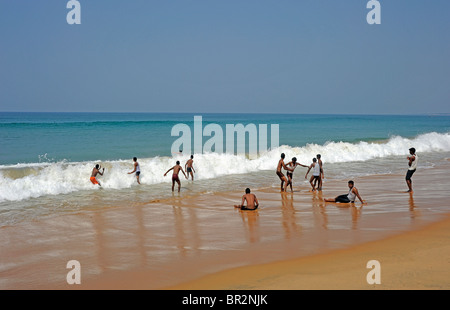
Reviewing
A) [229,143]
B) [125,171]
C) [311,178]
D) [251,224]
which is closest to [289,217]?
[251,224]

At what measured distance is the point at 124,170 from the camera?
19.4 meters

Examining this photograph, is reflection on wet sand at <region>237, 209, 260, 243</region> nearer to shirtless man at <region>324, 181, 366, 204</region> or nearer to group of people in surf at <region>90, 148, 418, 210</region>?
group of people in surf at <region>90, 148, 418, 210</region>

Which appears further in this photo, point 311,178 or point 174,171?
point 174,171

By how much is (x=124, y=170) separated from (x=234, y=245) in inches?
Result: 463

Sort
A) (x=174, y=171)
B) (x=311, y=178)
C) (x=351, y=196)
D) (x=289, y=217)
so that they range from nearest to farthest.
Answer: (x=289, y=217), (x=351, y=196), (x=311, y=178), (x=174, y=171)

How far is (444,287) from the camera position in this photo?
611 centimetres

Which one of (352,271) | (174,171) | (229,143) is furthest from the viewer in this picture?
(229,143)

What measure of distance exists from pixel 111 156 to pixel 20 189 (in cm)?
1165

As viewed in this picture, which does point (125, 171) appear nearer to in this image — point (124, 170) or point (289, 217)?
point (124, 170)

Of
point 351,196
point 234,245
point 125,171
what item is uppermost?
point 125,171

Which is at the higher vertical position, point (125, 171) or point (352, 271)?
point (125, 171)

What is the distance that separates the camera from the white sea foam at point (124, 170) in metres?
16.0

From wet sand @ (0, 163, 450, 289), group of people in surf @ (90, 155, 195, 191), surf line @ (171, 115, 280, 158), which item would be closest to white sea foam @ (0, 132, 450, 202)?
group of people in surf @ (90, 155, 195, 191)
